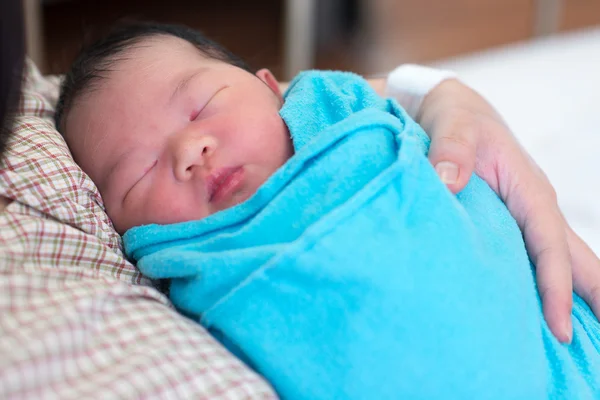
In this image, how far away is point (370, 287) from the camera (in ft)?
2.10

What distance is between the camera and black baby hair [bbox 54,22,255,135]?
3.12ft

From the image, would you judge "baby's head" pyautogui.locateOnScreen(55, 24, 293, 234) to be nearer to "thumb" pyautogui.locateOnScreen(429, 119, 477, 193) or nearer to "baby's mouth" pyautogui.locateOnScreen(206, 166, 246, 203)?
"baby's mouth" pyautogui.locateOnScreen(206, 166, 246, 203)

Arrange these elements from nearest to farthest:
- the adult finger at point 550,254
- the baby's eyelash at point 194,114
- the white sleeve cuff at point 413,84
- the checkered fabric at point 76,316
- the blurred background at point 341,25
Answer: the checkered fabric at point 76,316, the adult finger at point 550,254, the baby's eyelash at point 194,114, the white sleeve cuff at point 413,84, the blurred background at point 341,25

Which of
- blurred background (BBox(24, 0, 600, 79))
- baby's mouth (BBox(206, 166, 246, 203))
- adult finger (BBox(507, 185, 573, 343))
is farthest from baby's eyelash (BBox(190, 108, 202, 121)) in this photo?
blurred background (BBox(24, 0, 600, 79))

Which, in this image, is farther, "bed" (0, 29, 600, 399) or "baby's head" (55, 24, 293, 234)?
"baby's head" (55, 24, 293, 234)

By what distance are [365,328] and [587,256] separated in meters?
0.39

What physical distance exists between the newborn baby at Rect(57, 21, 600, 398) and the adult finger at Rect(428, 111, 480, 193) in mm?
27

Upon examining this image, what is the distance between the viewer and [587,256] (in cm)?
87

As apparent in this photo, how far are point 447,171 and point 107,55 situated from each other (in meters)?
0.52

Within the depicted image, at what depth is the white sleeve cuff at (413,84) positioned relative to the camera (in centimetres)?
111

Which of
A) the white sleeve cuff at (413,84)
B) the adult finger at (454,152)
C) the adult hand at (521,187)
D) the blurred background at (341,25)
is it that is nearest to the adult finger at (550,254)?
the adult hand at (521,187)

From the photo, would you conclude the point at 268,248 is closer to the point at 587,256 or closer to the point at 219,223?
the point at 219,223

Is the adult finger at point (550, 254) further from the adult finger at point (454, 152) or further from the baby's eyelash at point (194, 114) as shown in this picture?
the baby's eyelash at point (194, 114)

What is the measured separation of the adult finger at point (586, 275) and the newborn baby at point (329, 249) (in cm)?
2
